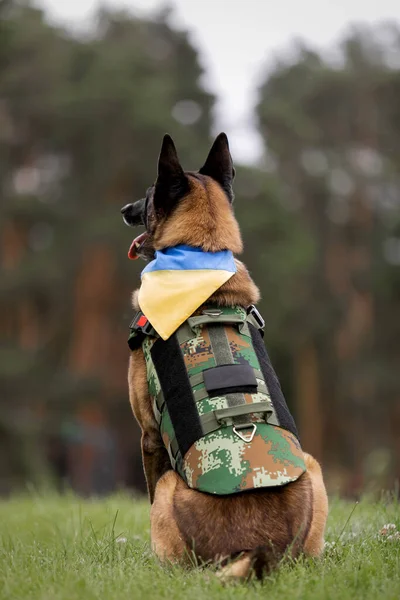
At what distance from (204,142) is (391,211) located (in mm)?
7821

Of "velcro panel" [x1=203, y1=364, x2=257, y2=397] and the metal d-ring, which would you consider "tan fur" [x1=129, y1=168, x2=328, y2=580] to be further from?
"velcro panel" [x1=203, y1=364, x2=257, y2=397]

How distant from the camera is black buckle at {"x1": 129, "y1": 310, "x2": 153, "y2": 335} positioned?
4344 millimetres

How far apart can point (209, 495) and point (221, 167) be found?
2.22 meters

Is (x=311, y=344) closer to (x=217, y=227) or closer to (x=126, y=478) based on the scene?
(x=126, y=478)

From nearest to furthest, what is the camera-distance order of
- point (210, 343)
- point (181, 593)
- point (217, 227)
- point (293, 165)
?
point (181, 593), point (210, 343), point (217, 227), point (293, 165)

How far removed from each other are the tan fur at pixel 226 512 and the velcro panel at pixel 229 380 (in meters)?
0.49

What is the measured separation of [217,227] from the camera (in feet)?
15.3

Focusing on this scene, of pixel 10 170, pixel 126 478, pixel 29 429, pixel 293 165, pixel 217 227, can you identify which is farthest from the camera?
pixel 293 165

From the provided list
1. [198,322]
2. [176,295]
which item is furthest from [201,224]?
[198,322]

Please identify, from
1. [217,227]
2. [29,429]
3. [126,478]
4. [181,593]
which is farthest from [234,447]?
[126,478]

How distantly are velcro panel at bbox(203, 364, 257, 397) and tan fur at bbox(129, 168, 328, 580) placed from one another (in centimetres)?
49

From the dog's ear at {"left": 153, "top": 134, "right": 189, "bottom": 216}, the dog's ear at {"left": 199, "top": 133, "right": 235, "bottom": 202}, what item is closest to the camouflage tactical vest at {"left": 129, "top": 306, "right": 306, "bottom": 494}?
the dog's ear at {"left": 153, "top": 134, "right": 189, "bottom": 216}

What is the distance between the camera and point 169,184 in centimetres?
476

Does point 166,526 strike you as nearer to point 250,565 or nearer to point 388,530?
point 250,565
